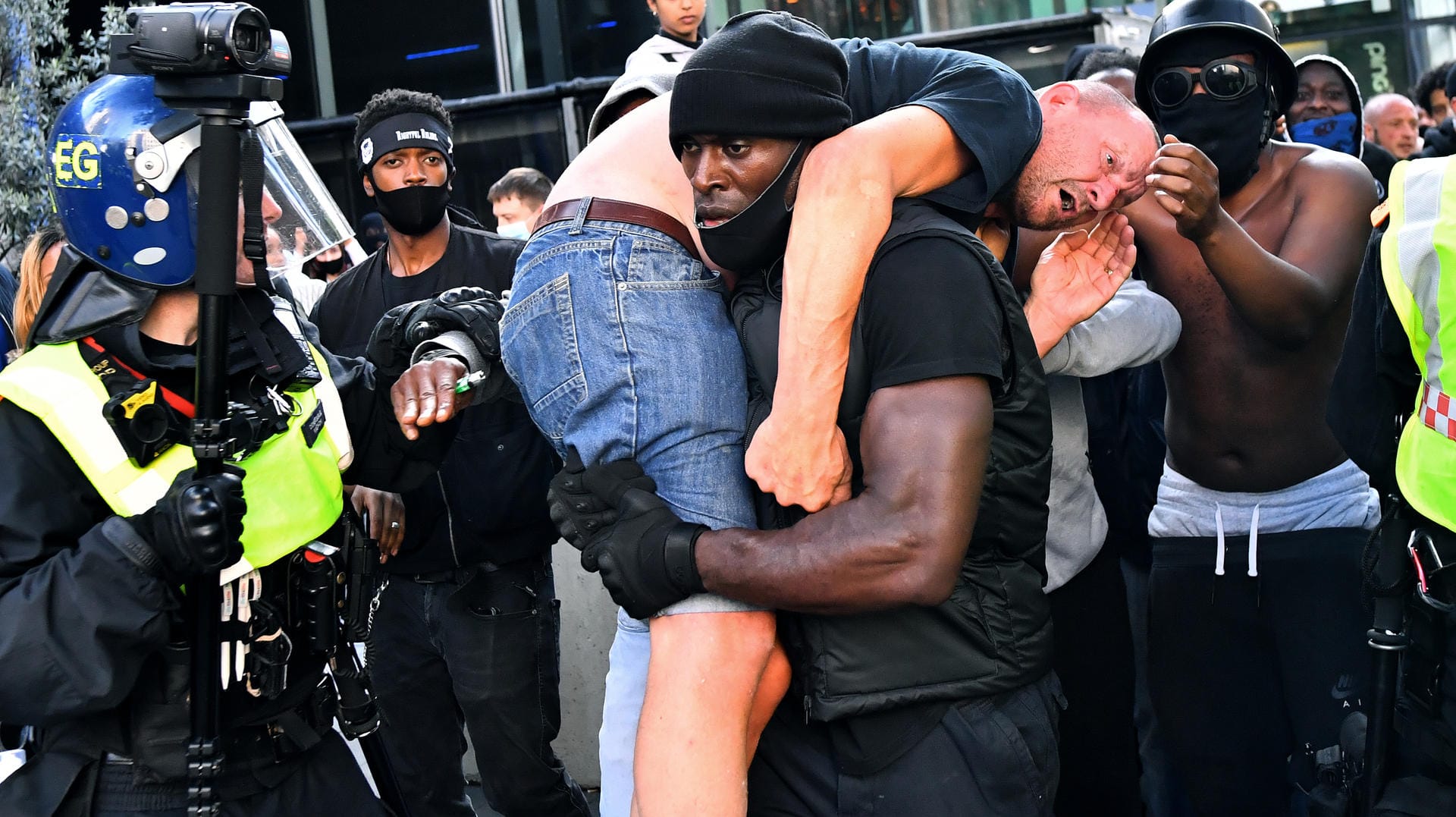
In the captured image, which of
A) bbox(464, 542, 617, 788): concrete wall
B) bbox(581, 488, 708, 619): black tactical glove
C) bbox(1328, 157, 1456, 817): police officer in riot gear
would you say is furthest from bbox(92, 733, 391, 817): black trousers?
bbox(464, 542, 617, 788): concrete wall

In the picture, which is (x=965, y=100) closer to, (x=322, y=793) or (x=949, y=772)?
(x=949, y=772)

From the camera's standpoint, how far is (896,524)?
2.26m

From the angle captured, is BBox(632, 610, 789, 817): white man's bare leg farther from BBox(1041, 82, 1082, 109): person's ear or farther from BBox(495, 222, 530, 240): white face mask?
BBox(495, 222, 530, 240): white face mask

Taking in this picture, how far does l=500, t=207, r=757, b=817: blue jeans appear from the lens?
248 cm

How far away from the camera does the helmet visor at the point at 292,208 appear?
306 cm

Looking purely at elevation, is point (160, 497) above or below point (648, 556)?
above

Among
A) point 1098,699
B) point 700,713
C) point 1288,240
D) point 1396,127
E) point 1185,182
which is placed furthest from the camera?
point 1396,127

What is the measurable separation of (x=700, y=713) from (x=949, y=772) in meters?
0.45

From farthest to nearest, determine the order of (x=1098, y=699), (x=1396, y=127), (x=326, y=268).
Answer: (x=326, y=268), (x=1396, y=127), (x=1098, y=699)

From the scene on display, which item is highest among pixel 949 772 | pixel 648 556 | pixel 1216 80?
pixel 1216 80

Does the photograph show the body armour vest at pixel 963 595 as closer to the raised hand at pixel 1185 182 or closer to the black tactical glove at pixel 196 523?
the raised hand at pixel 1185 182

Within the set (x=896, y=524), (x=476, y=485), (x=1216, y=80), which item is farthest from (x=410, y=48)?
(x=896, y=524)

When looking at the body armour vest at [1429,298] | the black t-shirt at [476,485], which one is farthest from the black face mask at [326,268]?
the body armour vest at [1429,298]

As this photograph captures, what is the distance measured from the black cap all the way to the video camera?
823 millimetres
